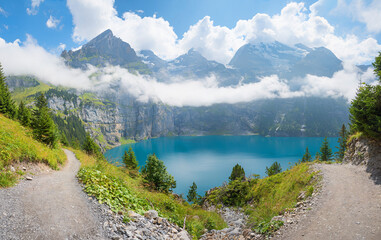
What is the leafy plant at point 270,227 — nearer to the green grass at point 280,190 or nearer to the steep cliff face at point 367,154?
the green grass at point 280,190

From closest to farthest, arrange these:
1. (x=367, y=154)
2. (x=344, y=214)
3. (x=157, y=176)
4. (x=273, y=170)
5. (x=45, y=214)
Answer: (x=45, y=214) < (x=344, y=214) < (x=367, y=154) < (x=157, y=176) < (x=273, y=170)

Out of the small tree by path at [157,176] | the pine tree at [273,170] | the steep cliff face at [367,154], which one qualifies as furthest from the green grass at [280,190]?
the pine tree at [273,170]

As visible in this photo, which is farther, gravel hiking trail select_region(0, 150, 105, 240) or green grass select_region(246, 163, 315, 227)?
green grass select_region(246, 163, 315, 227)

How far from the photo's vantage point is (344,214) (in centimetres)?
1020

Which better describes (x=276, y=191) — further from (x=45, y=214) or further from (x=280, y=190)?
(x=45, y=214)

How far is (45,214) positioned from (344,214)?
47.3 feet

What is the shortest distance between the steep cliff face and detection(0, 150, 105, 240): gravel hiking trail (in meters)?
19.6

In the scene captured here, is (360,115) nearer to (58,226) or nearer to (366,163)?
(366,163)

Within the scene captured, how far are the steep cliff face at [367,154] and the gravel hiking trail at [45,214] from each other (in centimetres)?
1961

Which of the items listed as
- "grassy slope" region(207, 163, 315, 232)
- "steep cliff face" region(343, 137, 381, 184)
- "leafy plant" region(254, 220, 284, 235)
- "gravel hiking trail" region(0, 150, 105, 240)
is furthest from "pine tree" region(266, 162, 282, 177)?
"gravel hiking trail" region(0, 150, 105, 240)

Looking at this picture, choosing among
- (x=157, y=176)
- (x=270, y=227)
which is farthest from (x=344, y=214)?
(x=157, y=176)

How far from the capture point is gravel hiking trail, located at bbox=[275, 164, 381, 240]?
28.0ft

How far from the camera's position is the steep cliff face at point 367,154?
51.4 ft

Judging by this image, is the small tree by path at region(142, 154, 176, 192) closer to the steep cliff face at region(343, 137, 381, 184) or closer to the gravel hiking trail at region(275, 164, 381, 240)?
the gravel hiking trail at region(275, 164, 381, 240)
